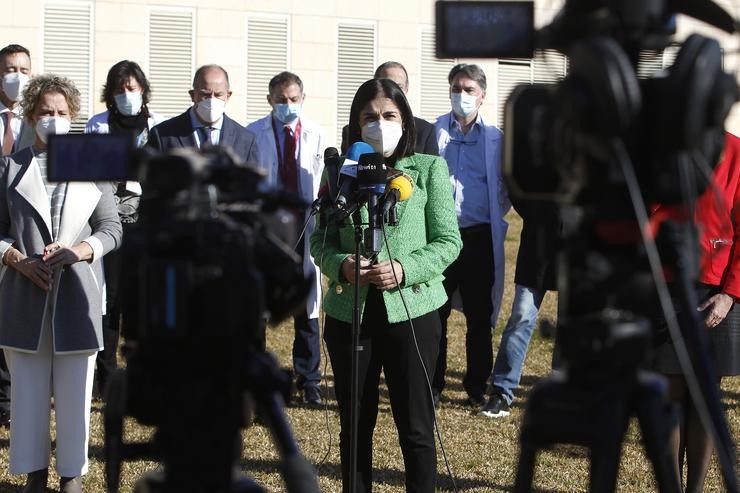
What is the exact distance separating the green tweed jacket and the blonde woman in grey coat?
4.11ft

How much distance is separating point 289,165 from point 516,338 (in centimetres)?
204

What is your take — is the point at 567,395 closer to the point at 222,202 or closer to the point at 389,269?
the point at 222,202

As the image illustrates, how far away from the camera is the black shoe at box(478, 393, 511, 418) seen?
800 cm

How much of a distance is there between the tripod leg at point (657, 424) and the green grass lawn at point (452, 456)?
3.53 metres

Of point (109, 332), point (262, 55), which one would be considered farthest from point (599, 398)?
point (262, 55)

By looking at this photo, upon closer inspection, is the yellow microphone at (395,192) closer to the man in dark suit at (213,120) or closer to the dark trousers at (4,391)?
the man in dark suit at (213,120)

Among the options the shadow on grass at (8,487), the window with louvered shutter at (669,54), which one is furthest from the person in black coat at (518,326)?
the window with louvered shutter at (669,54)

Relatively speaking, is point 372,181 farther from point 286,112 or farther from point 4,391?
point 286,112

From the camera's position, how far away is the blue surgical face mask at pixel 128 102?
8109 millimetres

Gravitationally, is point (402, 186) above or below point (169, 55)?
below

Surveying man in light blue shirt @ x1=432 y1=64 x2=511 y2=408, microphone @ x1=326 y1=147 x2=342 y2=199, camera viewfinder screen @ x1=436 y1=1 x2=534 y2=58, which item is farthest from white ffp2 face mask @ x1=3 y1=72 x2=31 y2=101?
camera viewfinder screen @ x1=436 y1=1 x2=534 y2=58

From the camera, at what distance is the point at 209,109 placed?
25.6ft

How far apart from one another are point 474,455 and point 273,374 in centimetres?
464

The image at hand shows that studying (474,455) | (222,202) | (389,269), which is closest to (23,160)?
(389,269)
